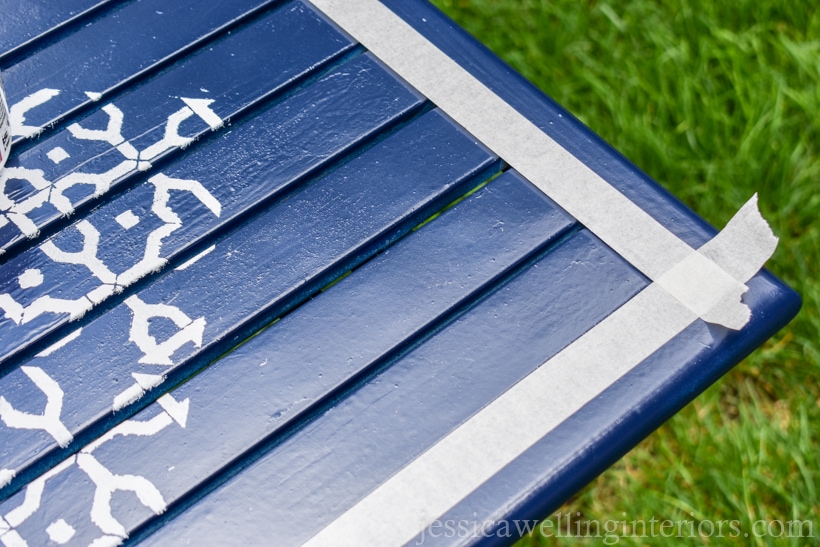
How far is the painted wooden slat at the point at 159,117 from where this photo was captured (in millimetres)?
1108

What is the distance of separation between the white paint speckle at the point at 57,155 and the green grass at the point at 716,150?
959mm

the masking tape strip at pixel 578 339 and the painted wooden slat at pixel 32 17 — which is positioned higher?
the painted wooden slat at pixel 32 17

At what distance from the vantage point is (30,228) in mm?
1086

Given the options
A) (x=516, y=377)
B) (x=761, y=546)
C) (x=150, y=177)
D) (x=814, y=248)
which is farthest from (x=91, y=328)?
(x=814, y=248)

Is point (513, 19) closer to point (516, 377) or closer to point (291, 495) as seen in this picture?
point (516, 377)

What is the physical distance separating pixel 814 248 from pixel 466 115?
2.96 ft

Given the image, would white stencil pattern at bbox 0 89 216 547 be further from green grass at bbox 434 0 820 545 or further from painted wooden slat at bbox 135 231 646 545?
green grass at bbox 434 0 820 545

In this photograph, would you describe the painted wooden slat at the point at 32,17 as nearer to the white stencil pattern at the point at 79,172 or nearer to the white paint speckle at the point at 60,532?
the white stencil pattern at the point at 79,172

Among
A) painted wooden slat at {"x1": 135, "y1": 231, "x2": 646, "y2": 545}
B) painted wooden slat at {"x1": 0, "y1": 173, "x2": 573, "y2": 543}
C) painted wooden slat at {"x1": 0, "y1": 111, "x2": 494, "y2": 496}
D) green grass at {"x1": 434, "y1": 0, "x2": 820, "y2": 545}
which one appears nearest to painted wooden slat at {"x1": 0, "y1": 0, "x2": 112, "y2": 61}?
painted wooden slat at {"x1": 0, "y1": 111, "x2": 494, "y2": 496}

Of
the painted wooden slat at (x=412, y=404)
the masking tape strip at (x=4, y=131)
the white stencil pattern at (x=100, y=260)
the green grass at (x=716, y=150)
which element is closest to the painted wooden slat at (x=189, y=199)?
the white stencil pattern at (x=100, y=260)

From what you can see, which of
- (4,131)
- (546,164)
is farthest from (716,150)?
(4,131)

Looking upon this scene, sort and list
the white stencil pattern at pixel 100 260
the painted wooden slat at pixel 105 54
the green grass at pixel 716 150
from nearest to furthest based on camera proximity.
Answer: the white stencil pattern at pixel 100 260 → the painted wooden slat at pixel 105 54 → the green grass at pixel 716 150

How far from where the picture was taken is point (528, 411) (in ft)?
3.22

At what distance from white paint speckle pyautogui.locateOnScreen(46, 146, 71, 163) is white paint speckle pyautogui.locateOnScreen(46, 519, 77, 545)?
46 centimetres
